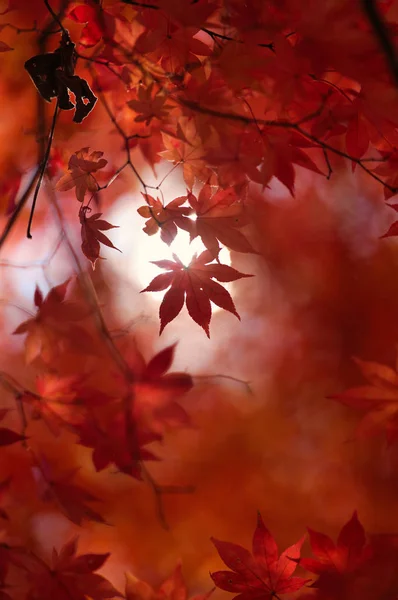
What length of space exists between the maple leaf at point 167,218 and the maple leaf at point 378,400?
0.47m

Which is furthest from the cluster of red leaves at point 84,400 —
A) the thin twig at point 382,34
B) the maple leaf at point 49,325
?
the thin twig at point 382,34

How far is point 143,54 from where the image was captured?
0.78m

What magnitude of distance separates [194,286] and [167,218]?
0.38 feet

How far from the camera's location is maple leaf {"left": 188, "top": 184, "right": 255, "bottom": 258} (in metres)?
0.74

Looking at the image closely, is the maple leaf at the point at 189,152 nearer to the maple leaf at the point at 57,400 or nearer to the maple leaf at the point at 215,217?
the maple leaf at the point at 215,217

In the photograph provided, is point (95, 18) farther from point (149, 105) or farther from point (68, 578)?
point (68, 578)

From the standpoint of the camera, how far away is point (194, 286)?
78cm

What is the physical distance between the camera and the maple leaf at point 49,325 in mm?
920

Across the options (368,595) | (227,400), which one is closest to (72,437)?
(227,400)

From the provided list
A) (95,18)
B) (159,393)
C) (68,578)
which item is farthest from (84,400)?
(95,18)

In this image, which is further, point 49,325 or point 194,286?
point 49,325

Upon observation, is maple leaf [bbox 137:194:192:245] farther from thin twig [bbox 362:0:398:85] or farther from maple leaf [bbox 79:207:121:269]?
thin twig [bbox 362:0:398:85]

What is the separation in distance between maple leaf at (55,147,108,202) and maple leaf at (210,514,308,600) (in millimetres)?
624

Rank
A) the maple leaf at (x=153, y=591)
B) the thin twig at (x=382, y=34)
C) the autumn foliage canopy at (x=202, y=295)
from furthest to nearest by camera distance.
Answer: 1. the maple leaf at (x=153, y=591)
2. the autumn foliage canopy at (x=202, y=295)
3. the thin twig at (x=382, y=34)
